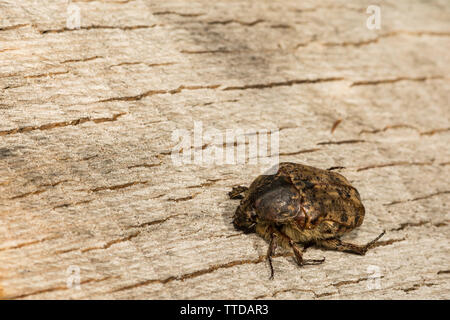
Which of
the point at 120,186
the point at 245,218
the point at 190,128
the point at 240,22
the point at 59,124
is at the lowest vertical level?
the point at 245,218

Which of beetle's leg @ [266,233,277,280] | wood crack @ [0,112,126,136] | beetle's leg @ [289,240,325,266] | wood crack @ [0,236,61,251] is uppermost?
wood crack @ [0,112,126,136]

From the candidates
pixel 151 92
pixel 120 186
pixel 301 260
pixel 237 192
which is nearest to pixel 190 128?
pixel 151 92

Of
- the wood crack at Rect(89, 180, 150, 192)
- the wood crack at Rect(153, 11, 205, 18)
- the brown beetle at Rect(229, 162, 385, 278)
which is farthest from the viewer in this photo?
the wood crack at Rect(153, 11, 205, 18)

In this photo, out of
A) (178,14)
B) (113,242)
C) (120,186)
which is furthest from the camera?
(178,14)

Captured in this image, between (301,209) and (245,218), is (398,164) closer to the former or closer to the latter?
(301,209)

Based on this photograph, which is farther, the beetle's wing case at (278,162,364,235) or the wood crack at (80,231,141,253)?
the beetle's wing case at (278,162,364,235)

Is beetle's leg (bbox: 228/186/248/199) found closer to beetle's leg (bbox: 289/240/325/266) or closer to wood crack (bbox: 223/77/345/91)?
beetle's leg (bbox: 289/240/325/266)

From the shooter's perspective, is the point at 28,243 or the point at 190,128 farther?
the point at 190,128

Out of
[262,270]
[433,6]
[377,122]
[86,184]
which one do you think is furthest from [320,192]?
[433,6]

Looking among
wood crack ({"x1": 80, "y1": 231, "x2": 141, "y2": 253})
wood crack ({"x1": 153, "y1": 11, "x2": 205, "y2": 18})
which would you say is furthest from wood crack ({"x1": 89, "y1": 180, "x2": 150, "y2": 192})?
wood crack ({"x1": 153, "y1": 11, "x2": 205, "y2": 18})
